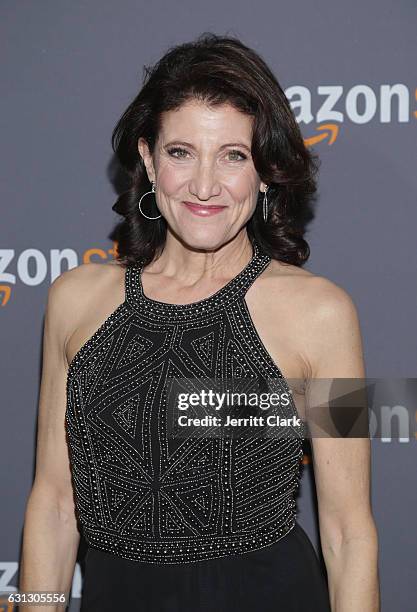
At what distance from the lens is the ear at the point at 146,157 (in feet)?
6.06

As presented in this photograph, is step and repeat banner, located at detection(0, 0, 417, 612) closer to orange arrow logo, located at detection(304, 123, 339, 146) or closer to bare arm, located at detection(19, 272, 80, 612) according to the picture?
orange arrow logo, located at detection(304, 123, 339, 146)

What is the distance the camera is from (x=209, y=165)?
166cm

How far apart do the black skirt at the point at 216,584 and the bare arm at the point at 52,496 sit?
5.3 inches

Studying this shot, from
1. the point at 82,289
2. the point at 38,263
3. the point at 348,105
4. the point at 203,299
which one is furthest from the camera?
the point at 38,263

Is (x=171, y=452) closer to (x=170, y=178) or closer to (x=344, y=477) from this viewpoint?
(x=344, y=477)

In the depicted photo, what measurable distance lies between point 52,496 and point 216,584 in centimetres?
43

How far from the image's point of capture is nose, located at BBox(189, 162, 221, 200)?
5.43 feet

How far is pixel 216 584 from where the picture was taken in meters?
1.68

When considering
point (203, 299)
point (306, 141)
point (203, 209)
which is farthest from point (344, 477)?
point (306, 141)

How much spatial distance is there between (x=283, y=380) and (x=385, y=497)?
75 centimetres

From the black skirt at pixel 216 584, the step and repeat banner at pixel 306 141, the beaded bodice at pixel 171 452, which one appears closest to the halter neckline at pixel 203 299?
the beaded bodice at pixel 171 452

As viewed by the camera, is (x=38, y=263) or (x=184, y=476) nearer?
(x=184, y=476)

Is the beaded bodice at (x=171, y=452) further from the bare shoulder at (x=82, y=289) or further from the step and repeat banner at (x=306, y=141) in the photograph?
the step and repeat banner at (x=306, y=141)

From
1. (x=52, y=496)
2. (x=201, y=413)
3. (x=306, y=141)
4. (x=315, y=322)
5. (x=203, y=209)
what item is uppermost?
(x=306, y=141)
